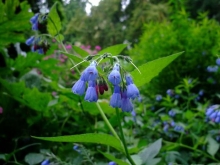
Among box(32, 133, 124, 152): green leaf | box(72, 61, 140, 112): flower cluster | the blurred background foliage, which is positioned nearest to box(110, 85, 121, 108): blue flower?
box(72, 61, 140, 112): flower cluster

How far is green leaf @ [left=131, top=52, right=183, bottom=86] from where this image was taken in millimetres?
1083

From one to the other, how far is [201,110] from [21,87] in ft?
4.17

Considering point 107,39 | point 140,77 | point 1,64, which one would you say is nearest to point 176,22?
point 1,64

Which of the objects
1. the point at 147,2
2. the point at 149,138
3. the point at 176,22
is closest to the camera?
the point at 149,138

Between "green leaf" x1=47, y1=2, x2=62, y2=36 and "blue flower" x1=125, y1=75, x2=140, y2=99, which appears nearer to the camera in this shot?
"blue flower" x1=125, y1=75, x2=140, y2=99

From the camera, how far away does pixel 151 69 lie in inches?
43.8

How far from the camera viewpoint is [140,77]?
115 centimetres

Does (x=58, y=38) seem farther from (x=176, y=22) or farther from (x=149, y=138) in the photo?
(x=176, y=22)

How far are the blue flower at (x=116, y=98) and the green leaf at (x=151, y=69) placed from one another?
0.15m

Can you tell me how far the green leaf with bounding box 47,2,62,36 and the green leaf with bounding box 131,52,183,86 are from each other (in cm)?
62

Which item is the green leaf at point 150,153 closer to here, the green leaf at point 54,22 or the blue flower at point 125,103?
the blue flower at point 125,103

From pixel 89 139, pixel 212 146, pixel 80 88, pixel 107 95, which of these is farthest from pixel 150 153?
pixel 107 95

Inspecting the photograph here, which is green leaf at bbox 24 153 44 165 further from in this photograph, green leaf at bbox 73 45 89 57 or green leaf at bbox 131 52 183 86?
green leaf at bbox 131 52 183 86

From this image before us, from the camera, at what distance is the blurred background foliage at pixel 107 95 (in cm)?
201
